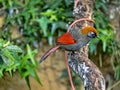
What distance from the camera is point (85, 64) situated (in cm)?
137

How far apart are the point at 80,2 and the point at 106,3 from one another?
2.74 feet

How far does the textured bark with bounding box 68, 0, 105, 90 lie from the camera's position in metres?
1.24

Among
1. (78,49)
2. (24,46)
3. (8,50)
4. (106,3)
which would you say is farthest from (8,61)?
(106,3)

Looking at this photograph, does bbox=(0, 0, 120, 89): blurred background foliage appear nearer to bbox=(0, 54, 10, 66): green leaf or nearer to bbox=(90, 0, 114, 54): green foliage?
bbox=(90, 0, 114, 54): green foliage

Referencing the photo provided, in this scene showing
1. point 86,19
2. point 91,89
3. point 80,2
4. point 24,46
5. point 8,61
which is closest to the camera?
point 91,89

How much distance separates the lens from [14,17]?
2400 mm

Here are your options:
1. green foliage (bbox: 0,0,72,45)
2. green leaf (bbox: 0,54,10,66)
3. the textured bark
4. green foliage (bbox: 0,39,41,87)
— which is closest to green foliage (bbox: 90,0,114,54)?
green foliage (bbox: 0,0,72,45)

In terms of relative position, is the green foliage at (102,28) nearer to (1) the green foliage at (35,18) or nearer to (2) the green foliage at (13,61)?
(1) the green foliage at (35,18)

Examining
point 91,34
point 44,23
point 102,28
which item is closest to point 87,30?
point 91,34

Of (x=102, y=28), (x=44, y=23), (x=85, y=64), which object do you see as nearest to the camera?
(x=85, y=64)

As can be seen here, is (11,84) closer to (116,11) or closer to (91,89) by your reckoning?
(116,11)

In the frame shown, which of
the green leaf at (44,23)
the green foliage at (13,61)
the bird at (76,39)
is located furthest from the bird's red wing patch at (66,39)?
the green leaf at (44,23)

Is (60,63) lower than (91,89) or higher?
lower

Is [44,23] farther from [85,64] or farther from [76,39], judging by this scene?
[85,64]
